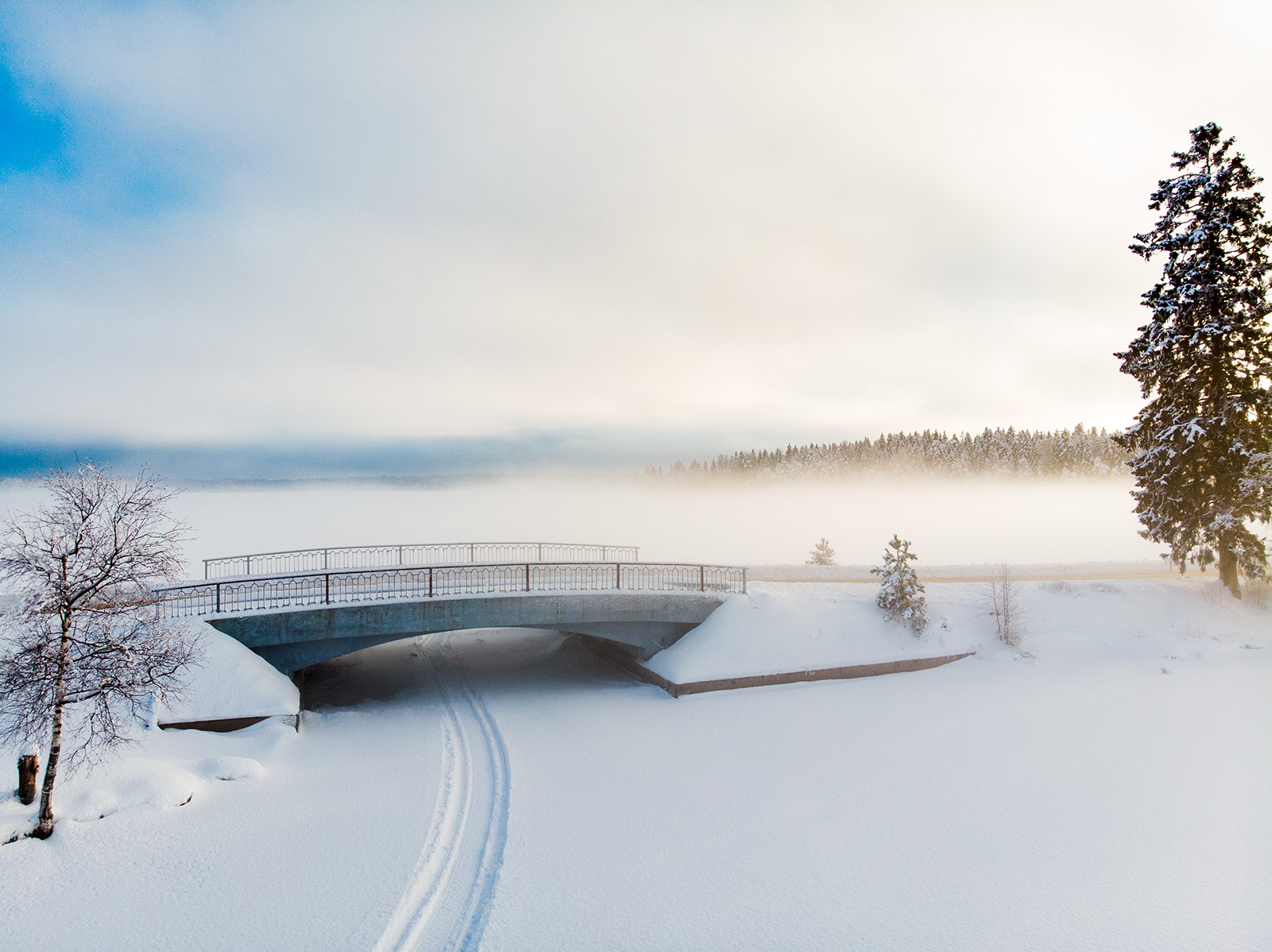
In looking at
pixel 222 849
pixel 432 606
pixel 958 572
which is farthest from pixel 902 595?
pixel 222 849

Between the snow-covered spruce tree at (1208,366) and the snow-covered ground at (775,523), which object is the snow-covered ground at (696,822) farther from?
the snow-covered ground at (775,523)

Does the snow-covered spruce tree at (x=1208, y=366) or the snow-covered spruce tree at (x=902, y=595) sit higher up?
the snow-covered spruce tree at (x=1208, y=366)

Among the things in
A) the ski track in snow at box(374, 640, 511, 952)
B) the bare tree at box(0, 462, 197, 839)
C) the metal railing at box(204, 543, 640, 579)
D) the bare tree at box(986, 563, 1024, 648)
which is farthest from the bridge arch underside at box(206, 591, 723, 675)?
the bare tree at box(986, 563, 1024, 648)

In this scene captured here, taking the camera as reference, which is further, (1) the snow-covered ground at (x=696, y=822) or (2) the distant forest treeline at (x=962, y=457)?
(2) the distant forest treeline at (x=962, y=457)

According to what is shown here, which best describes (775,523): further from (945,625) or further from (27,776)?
(27,776)

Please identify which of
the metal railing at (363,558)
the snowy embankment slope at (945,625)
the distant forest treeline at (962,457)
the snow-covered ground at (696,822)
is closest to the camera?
the snow-covered ground at (696,822)

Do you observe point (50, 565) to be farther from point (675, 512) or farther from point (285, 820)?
point (675, 512)

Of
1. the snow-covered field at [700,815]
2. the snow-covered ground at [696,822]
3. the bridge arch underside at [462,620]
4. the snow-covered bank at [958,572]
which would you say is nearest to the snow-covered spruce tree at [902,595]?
the snow-covered field at [700,815]
